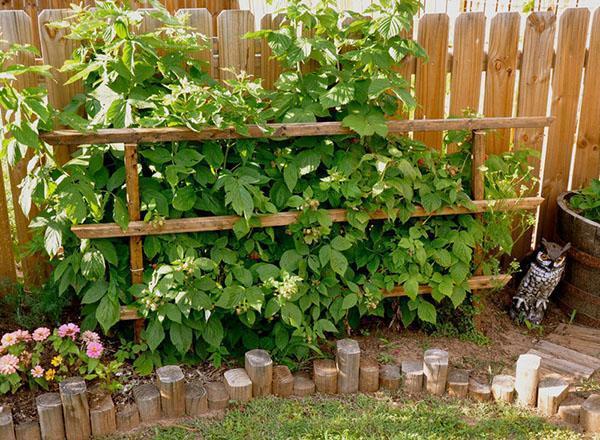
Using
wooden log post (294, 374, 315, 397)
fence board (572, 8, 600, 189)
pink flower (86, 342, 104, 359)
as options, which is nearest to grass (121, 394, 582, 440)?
wooden log post (294, 374, 315, 397)

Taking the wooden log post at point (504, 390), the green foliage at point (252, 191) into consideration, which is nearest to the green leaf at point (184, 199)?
the green foliage at point (252, 191)

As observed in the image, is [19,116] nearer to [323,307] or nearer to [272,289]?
[272,289]

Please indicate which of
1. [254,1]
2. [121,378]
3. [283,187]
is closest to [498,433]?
[283,187]

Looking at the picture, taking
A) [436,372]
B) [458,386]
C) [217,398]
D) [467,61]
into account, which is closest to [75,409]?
[217,398]

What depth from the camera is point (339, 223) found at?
13.6ft

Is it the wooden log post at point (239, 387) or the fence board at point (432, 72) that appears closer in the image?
the wooden log post at point (239, 387)

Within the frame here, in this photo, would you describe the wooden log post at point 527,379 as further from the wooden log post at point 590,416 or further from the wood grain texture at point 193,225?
the wood grain texture at point 193,225

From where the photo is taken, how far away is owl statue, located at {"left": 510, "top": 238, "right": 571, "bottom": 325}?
458cm

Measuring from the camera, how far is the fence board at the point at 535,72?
457cm

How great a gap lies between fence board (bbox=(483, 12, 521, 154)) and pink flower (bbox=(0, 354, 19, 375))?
10.6 feet

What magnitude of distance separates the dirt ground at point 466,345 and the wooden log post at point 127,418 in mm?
136

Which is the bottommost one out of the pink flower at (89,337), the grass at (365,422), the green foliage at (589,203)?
the grass at (365,422)

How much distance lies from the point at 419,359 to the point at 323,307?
0.66m

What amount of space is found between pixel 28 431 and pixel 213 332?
3.50 ft
